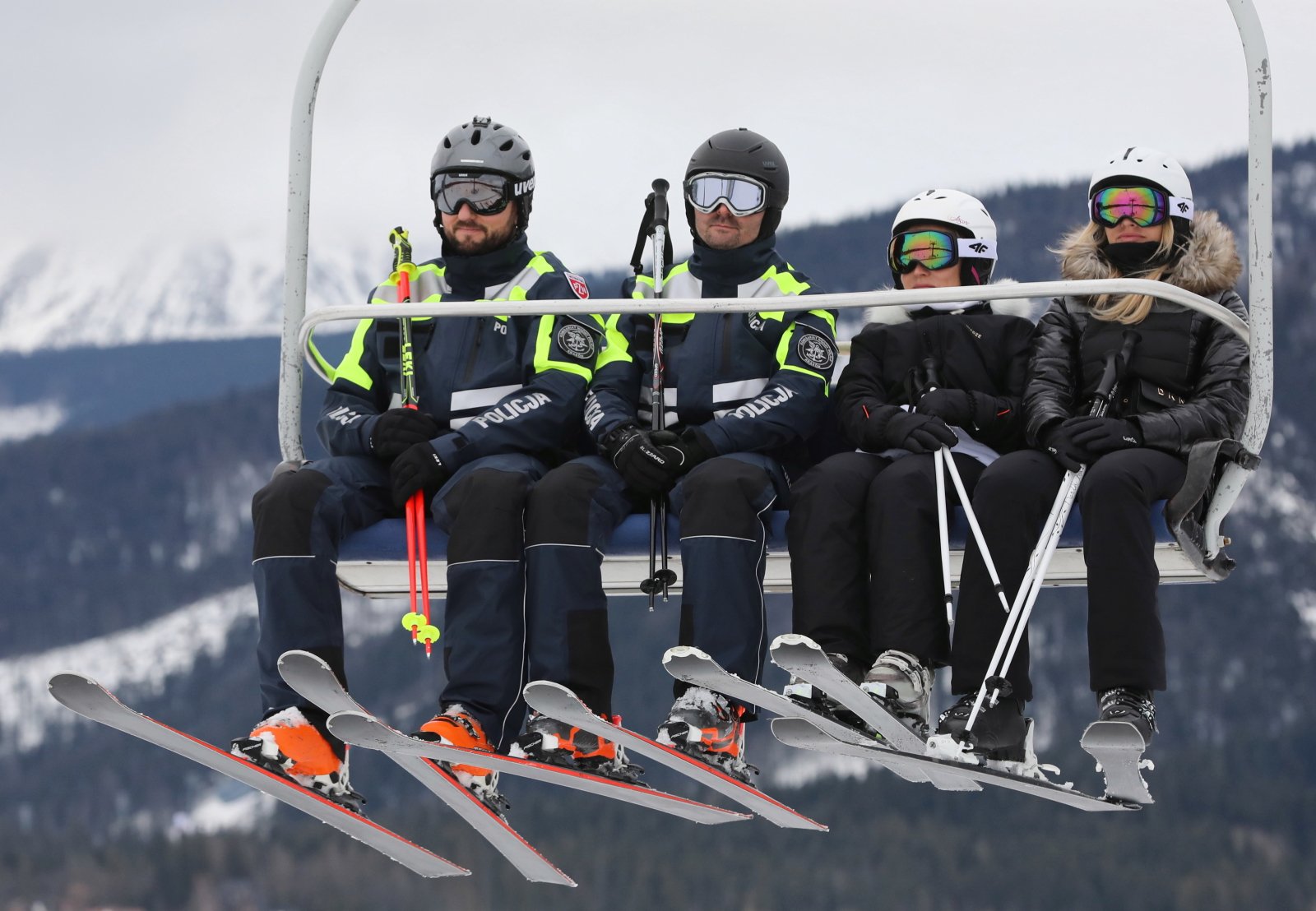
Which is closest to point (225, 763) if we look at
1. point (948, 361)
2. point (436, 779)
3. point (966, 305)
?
point (436, 779)

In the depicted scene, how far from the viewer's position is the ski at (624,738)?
668 centimetres

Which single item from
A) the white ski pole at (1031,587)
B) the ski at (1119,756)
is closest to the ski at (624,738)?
the white ski pole at (1031,587)

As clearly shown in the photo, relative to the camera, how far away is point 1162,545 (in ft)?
24.0

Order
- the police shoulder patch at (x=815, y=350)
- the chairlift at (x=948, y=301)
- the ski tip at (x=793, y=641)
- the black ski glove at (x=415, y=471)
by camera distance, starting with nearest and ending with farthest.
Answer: the ski tip at (x=793, y=641)
the chairlift at (x=948, y=301)
the black ski glove at (x=415, y=471)
the police shoulder patch at (x=815, y=350)

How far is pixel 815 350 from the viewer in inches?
305

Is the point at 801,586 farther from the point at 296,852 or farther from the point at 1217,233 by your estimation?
the point at 296,852

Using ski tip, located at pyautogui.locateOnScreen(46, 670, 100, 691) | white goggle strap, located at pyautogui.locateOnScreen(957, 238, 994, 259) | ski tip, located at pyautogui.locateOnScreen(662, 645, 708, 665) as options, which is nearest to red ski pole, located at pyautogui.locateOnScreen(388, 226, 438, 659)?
ski tip, located at pyautogui.locateOnScreen(662, 645, 708, 665)

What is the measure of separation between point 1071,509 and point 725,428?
48.2 inches

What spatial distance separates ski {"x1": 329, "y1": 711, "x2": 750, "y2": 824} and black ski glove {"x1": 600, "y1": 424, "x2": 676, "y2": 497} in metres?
1.06

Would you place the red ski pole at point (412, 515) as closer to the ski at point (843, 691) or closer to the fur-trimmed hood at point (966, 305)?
the ski at point (843, 691)

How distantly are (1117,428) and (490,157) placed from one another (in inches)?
100

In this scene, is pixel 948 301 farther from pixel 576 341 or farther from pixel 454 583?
pixel 454 583

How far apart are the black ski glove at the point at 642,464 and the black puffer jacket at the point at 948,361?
0.70 meters

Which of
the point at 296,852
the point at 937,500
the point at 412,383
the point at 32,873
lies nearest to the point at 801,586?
the point at 937,500
